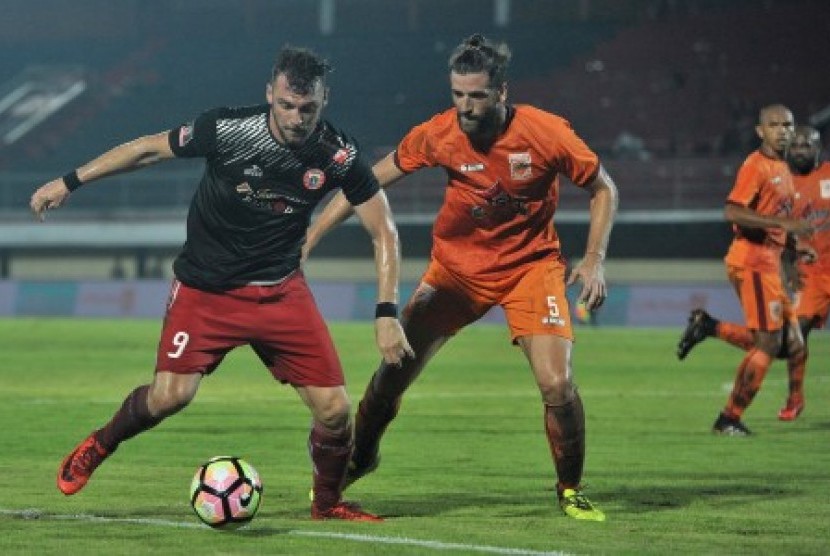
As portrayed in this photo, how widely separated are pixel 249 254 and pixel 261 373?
1383 cm

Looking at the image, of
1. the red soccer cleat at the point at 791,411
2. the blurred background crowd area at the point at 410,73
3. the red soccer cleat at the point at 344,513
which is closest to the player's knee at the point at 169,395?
the red soccer cleat at the point at 344,513

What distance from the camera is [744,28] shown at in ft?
152

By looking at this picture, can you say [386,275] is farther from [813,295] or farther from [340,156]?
[813,295]

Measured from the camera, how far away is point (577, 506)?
8930 millimetres

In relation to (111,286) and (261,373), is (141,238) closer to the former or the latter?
(111,286)

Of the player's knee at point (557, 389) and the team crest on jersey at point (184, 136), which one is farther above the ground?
the team crest on jersey at point (184, 136)

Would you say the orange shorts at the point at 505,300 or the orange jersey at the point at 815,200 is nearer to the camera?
the orange shorts at the point at 505,300

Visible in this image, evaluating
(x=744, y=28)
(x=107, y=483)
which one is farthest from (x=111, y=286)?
(x=107, y=483)

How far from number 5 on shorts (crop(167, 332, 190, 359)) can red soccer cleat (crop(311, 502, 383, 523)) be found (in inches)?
40.3

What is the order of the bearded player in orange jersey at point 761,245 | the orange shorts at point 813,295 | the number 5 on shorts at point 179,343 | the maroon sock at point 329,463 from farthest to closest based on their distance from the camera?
the orange shorts at point 813,295 → the bearded player in orange jersey at point 761,245 → the maroon sock at point 329,463 → the number 5 on shorts at point 179,343

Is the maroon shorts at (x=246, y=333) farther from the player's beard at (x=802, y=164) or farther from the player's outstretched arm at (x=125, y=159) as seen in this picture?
the player's beard at (x=802, y=164)

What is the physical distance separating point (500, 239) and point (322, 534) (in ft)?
7.11

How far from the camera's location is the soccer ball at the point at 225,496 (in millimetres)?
8055

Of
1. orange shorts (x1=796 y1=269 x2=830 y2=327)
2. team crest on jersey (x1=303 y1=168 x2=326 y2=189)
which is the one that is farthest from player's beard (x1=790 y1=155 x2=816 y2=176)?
team crest on jersey (x1=303 y1=168 x2=326 y2=189)
